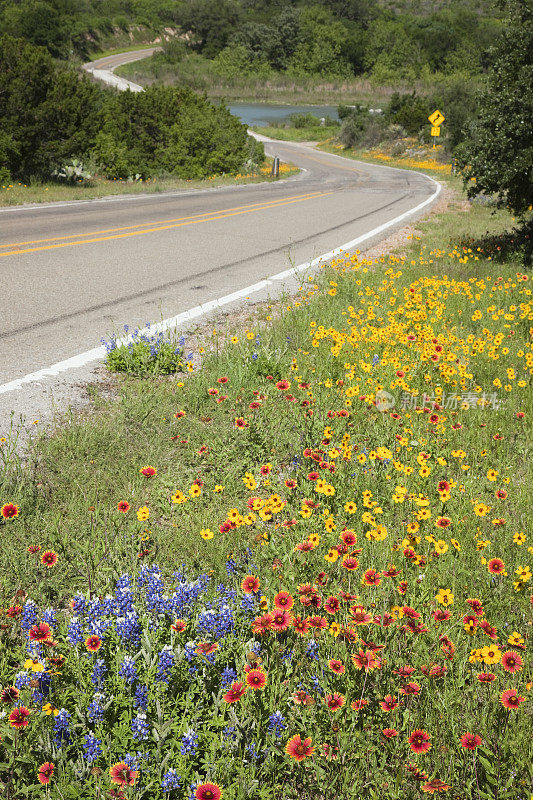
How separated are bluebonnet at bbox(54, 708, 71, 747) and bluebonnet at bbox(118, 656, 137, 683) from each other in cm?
20

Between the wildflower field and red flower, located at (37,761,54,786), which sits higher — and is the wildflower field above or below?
below

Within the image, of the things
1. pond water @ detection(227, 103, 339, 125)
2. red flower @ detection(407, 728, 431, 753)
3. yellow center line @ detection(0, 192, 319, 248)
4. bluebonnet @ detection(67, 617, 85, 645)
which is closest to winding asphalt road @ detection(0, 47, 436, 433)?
yellow center line @ detection(0, 192, 319, 248)

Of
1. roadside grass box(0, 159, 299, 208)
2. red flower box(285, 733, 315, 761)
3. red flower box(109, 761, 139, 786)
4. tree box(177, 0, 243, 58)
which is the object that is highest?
tree box(177, 0, 243, 58)

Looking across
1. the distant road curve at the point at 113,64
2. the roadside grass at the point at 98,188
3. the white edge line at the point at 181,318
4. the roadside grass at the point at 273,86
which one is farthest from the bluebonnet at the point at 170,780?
the roadside grass at the point at 273,86

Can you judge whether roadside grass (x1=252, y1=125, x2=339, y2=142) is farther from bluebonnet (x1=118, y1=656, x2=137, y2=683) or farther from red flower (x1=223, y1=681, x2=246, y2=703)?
red flower (x1=223, y1=681, x2=246, y2=703)

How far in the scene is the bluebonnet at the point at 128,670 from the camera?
1819 millimetres

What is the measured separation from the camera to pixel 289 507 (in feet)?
10.3

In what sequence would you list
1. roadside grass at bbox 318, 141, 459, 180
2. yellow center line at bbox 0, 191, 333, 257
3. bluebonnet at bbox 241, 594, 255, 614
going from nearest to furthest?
bluebonnet at bbox 241, 594, 255, 614, yellow center line at bbox 0, 191, 333, 257, roadside grass at bbox 318, 141, 459, 180

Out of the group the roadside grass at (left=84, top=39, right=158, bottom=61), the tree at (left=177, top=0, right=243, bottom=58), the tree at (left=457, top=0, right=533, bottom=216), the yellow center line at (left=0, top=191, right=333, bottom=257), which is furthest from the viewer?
the tree at (left=177, top=0, right=243, bottom=58)

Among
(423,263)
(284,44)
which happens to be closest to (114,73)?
(284,44)

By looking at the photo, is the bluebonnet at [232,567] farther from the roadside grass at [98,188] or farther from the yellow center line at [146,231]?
the roadside grass at [98,188]

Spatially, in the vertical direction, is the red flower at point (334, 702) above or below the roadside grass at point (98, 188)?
below

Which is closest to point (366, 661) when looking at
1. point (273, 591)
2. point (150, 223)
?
point (273, 591)

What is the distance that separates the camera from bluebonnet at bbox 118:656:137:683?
1.82 metres
